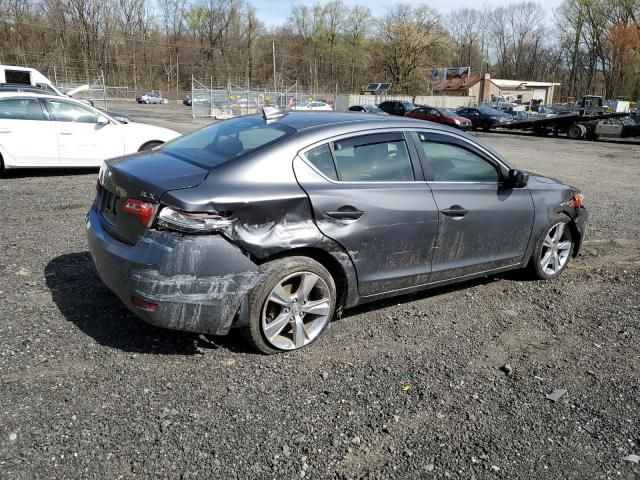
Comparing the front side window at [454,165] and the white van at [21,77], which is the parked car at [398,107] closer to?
the white van at [21,77]

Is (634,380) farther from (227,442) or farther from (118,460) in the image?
(118,460)

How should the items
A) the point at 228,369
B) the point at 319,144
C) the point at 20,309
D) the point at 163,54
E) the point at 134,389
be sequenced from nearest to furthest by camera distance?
1. the point at 134,389
2. the point at 228,369
3. the point at 319,144
4. the point at 20,309
5. the point at 163,54

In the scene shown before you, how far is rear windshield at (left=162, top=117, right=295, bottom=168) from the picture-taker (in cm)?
369

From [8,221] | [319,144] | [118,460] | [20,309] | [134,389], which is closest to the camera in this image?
[118,460]

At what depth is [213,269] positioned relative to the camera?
10.7 ft

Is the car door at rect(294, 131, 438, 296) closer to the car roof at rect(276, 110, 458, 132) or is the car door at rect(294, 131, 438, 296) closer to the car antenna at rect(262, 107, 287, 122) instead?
the car roof at rect(276, 110, 458, 132)

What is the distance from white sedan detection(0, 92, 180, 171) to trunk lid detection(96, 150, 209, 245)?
21.4 feet

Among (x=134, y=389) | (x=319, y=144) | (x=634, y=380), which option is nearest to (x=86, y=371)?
(x=134, y=389)

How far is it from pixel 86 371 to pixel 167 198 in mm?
1170

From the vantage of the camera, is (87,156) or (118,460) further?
(87,156)

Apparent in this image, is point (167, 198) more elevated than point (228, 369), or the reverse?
point (167, 198)

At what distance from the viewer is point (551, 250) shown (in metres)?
5.27

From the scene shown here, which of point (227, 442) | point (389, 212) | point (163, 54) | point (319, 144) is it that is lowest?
point (227, 442)

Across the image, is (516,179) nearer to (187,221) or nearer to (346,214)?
(346,214)
